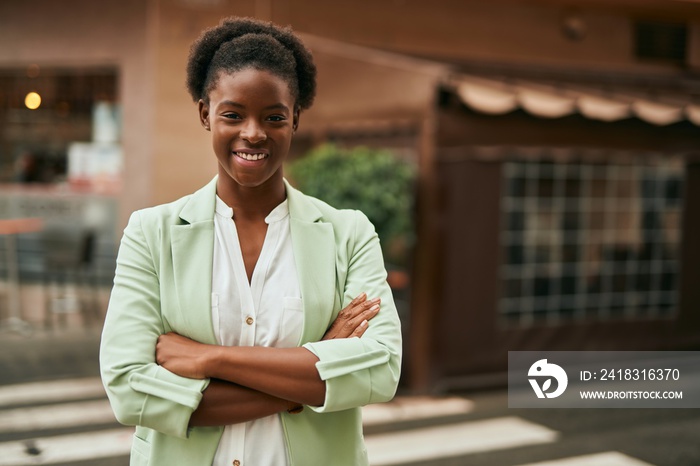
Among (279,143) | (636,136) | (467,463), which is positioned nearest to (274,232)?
(279,143)

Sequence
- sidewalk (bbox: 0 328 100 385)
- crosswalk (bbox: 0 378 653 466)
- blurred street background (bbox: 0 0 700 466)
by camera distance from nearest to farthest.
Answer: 1. crosswalk (bbox: 0 378 653 466)
2. blurred street background (bbox: 0 0 700 466)
3. sidewalk (bbox: 0 328 100 385)

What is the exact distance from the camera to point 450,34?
34.7ft

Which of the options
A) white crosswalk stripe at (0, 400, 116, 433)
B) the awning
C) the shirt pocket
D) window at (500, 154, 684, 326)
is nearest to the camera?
the shirt pocket

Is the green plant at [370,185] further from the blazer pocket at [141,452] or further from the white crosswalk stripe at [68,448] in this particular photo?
the blazer pocket at [141,452]

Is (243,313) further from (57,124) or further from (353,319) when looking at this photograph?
(57,124)

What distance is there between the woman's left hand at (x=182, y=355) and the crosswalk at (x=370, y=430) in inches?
152

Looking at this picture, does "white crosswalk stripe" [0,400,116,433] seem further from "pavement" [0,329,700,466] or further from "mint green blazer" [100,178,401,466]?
"mint green blazer" [100,178,401,466]

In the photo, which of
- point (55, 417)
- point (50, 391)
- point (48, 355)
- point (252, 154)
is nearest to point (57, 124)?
point (48, 355)

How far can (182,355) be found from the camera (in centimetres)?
206

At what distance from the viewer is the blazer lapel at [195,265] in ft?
6.81

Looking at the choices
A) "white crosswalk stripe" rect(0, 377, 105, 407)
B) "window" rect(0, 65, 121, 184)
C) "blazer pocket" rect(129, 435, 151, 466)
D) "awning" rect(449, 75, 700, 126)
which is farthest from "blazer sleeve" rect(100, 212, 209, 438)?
"window" rect(0, 65, 121, 184)

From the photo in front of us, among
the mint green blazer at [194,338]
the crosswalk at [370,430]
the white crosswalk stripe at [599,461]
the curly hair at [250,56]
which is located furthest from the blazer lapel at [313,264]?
the white crosswalk stripe at [599,461]

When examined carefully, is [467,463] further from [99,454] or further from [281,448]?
[281,448]

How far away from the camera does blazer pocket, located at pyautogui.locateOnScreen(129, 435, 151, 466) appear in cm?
213
